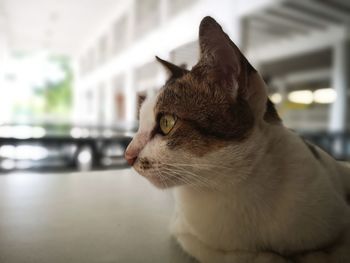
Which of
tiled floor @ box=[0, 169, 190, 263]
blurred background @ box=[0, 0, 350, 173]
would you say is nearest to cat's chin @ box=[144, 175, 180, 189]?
tiled floor @ box=[0, 169, 190, 263]

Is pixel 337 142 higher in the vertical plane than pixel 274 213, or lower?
lower

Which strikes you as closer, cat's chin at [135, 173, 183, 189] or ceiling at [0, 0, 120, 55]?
cat's chin at [135, 173, 183, 189]

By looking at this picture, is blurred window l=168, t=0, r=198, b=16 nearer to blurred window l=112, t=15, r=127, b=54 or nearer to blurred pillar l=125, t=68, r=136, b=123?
blurred pillar l=125, t=68, r=136, b=123

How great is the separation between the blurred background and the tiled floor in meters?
0.23

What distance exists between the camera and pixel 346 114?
4.77 metres

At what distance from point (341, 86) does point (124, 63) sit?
3.35 m

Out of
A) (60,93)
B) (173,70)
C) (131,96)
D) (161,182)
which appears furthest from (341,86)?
(60,93)

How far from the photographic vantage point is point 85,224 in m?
0.63

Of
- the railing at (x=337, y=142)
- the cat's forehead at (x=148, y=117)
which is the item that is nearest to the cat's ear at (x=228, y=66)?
the cat's forehead at (x=148, y=117)

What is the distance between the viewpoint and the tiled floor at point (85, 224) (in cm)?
48

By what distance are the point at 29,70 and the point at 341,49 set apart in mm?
7095

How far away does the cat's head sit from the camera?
441 millimetres

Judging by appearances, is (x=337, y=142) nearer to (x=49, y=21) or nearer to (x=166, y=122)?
(x=166, y=122)

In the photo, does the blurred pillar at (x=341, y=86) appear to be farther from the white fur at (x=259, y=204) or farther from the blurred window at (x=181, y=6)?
the white fur at (x=259, y=204)
